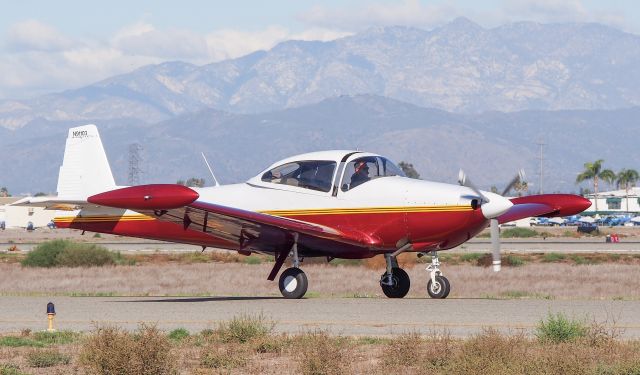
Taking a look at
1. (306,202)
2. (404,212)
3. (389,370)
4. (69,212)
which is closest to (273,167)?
(306,202)

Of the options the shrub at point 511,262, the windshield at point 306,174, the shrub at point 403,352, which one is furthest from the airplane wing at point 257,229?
the shrub at point 511,262

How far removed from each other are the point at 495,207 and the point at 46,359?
11571 mm

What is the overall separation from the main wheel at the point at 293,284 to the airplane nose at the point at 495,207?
14.2ft

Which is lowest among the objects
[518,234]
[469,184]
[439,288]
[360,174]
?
[439,288]

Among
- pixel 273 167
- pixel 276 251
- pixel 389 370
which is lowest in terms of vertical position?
pixel 389 370

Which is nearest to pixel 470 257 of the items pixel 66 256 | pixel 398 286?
pixel 66 256

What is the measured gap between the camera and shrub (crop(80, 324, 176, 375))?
14.0 metres

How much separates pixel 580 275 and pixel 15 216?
150949 millimetres

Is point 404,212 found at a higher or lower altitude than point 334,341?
higher

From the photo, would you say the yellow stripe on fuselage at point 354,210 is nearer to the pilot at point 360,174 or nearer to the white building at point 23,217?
the pilot at point 360,174

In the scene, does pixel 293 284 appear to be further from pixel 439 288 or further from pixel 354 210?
pixel 439 288

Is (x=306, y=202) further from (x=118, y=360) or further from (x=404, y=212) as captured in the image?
(x=118, y=360)

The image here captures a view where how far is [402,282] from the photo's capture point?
86.5 feet

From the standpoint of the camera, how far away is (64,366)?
1505 centimetres
